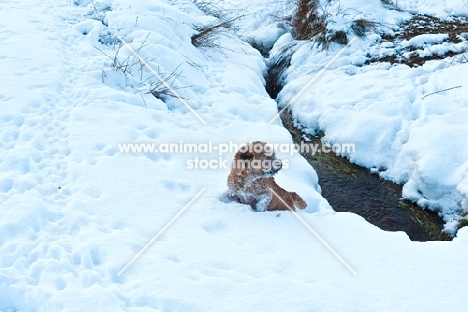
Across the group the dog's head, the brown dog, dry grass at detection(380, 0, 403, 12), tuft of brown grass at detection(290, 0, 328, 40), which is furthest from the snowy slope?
the dog's head

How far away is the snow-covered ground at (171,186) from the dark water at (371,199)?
0.26 metres

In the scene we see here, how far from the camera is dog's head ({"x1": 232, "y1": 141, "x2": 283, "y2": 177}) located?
3742 millimetres

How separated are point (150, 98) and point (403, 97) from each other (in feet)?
10.6

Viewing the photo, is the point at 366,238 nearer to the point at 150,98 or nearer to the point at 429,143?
the point at 429,143

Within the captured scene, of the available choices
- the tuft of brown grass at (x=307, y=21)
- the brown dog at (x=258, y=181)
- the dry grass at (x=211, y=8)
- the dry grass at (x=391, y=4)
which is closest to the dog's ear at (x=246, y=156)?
the brown dog at (x=258, y=181)

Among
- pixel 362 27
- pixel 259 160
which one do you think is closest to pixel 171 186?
pixel 259 160

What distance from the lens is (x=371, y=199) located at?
4.91 meters

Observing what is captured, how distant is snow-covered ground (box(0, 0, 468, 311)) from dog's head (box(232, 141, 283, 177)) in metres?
0.41

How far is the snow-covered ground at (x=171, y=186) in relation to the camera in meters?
2.99

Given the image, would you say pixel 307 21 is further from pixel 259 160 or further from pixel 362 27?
pixel 259 160

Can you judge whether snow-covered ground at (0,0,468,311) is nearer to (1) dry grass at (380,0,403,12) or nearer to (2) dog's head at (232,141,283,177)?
(2) dog's head at (232,141,283,177)

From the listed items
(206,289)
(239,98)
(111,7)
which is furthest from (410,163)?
(111,7)

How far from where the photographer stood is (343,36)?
724 centimetres

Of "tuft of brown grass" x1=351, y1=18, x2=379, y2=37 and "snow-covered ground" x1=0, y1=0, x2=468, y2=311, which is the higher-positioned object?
"tuft of brown grass" x1=351, y1=18, x2=379, y2=37
